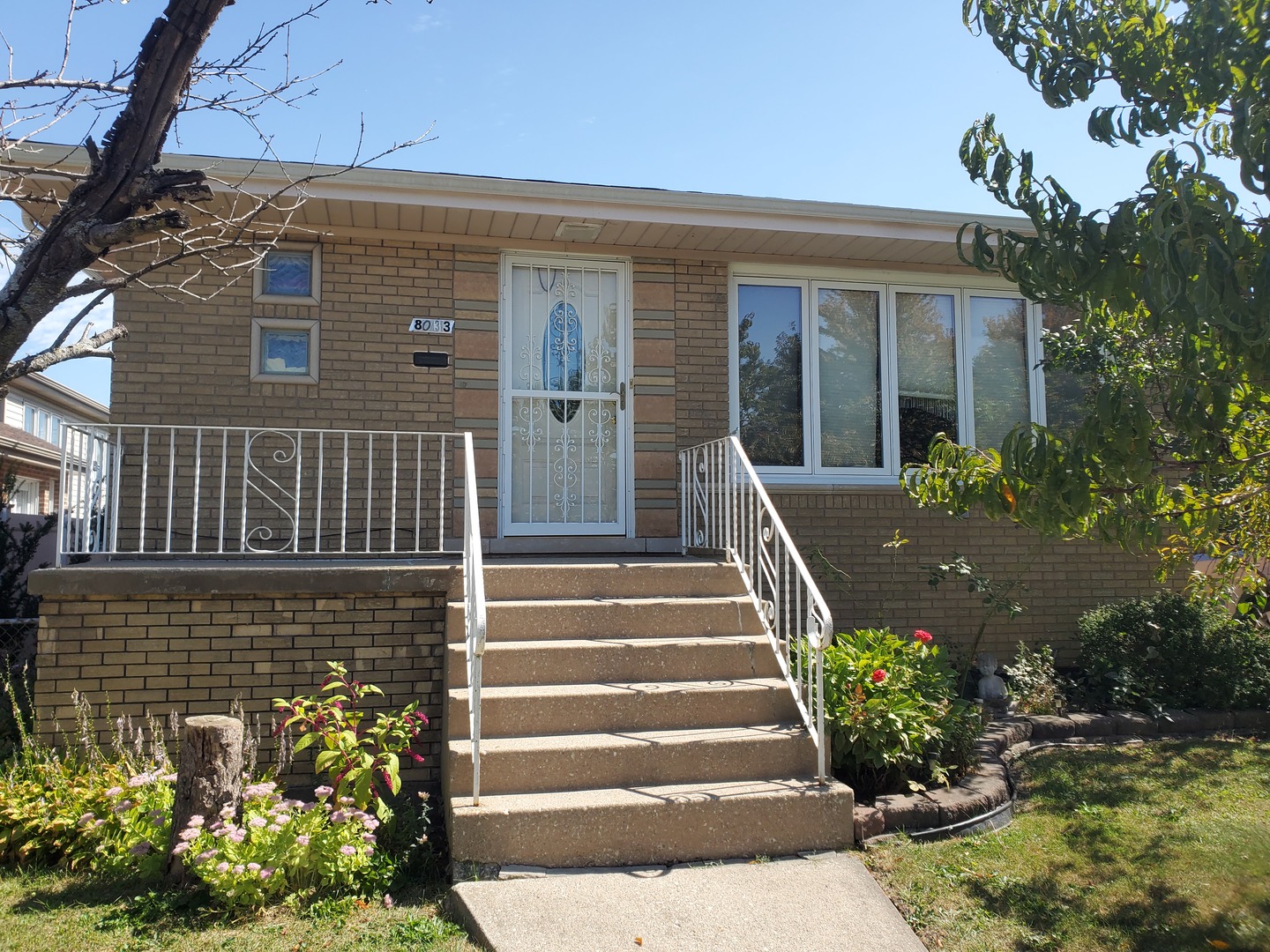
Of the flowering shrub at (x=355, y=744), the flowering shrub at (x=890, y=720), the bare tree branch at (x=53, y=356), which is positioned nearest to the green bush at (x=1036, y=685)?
the flowering shrub at (x=890, y=720)

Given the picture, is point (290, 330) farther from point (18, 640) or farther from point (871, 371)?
point (871, 371)

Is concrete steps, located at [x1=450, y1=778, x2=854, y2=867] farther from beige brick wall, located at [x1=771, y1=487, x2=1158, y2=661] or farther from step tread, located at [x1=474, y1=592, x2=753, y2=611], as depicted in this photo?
beige brick wall, located at [x1=771, y1=487, x2=1158, y2=661]

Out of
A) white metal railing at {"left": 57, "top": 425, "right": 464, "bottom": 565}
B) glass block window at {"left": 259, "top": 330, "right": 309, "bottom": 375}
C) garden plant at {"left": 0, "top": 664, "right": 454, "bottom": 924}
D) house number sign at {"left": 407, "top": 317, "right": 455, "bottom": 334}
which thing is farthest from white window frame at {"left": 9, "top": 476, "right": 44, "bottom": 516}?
garden plant at {"left": 0, "top": 664, "right": 454, "bottom": 924}

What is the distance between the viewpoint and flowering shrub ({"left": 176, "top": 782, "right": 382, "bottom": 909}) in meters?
3.84

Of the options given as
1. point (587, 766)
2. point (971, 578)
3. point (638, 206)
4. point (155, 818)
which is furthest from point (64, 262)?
point (971, 578)

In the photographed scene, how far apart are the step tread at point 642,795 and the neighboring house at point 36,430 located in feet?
33.8

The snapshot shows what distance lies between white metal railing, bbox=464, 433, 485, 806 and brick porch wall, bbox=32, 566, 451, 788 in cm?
53

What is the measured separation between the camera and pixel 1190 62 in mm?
3588

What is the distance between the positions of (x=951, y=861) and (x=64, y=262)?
4.15 meters

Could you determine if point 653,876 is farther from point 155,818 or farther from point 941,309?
point 941,309

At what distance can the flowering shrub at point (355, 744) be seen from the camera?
4.33 m

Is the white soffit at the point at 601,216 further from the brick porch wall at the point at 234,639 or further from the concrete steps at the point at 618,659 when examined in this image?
the concrete steps at the point at 618,659

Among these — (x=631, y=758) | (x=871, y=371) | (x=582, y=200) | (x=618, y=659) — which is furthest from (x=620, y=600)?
(x=871, y=371)

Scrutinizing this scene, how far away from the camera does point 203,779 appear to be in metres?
4.12
